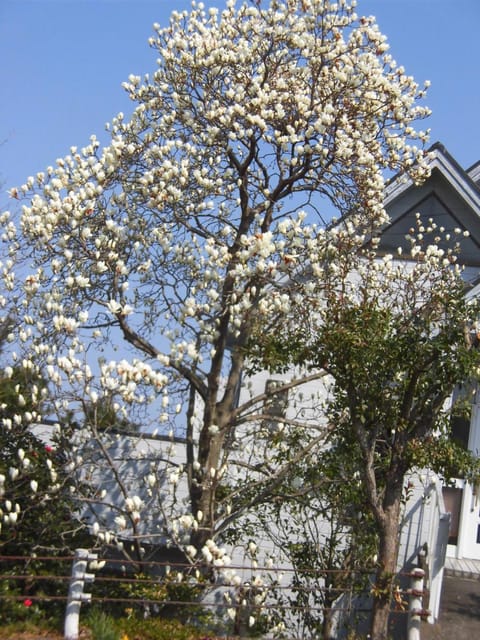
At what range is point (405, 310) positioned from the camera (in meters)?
10.4

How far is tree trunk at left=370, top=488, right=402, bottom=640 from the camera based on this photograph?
26.6ft

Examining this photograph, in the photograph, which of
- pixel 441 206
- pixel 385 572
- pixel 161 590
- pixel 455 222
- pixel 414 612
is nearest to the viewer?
pixel 385 572

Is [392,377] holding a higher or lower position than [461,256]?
lower

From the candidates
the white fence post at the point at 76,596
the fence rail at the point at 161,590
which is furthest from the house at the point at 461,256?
the white fence post at the point at 76,596

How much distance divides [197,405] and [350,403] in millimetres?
3631

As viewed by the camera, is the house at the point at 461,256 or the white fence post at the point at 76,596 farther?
the house at the point at 461,256

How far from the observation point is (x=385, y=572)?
8.08 metres

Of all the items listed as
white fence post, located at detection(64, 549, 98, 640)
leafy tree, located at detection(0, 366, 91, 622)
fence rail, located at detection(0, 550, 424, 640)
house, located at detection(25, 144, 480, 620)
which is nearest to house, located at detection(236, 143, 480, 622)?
house, located at detection(25, 144, 480, 620)

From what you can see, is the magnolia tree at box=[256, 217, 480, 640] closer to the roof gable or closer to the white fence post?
the white fence post

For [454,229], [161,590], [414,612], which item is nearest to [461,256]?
[454,229]

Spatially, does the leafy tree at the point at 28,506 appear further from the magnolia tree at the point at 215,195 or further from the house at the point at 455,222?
the house at the point at 455,222

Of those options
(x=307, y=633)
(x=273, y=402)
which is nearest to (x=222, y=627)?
(x=307, y=633)

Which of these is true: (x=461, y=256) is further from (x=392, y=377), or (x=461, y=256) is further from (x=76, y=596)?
(x=76, y=596)

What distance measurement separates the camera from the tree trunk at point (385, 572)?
810 cm
